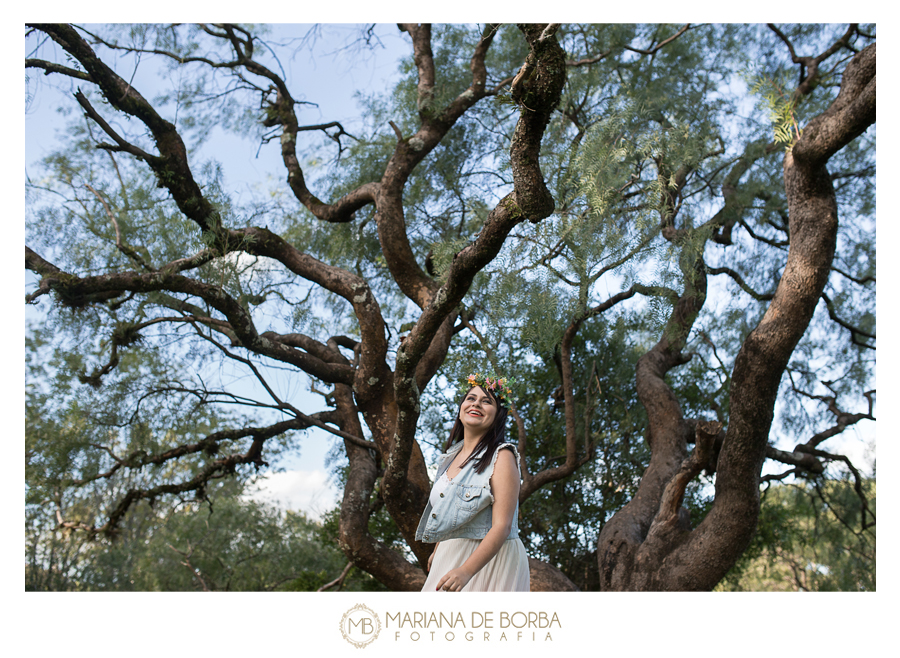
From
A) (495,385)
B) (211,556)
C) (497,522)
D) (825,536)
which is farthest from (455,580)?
(211,556)

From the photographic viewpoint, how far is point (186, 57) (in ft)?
13.0

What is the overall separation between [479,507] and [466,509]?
41 mm

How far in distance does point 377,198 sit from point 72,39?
163 centimetres

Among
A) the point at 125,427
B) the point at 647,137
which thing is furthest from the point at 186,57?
the point at 647,137

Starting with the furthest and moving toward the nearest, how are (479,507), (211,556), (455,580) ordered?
(211,556) → (479,507) → (455,580)

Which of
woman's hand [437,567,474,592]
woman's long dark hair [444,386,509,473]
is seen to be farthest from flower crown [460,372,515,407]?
woman's hand [437,567,474,592]

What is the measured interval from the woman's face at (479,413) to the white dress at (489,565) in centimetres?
18

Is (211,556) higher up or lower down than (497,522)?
lower down

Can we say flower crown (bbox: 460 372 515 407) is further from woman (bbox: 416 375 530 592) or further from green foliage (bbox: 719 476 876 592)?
green foliage (bbox: 719 476 876 592)
